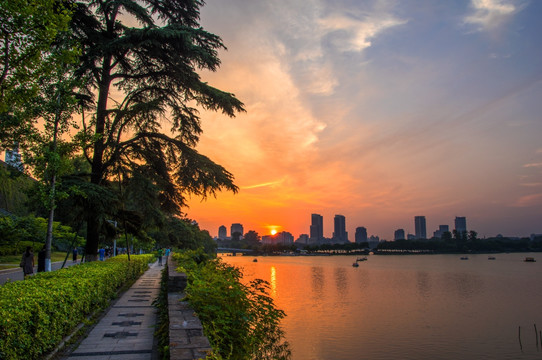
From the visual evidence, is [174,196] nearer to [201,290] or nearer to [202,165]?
[202,165]

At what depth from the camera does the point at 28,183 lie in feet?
49.7

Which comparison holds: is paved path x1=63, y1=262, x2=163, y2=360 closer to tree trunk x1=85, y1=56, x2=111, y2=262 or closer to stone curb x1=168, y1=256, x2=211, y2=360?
stone curb x1=168, y1=256, x2=211, y2=360

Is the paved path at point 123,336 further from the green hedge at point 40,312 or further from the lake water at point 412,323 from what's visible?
the lake water at point 412,323

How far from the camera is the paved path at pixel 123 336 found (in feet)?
22.4

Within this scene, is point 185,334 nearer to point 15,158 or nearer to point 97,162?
point 15,158

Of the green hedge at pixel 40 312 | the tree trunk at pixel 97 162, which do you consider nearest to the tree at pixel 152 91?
the tree trunk at pixel 97 162

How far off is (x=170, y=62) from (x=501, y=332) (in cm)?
3402

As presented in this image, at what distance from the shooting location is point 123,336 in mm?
8086

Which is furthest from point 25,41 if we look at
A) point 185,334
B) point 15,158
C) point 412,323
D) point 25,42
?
point 412,323

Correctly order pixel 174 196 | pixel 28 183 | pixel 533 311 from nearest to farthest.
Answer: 1. pixel 28 183
2. pixel 174 196
3. pixel 533 311

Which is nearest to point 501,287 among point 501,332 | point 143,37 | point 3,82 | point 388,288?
point 388,288

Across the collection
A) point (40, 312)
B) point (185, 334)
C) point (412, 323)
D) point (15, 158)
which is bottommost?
point (412, 323)

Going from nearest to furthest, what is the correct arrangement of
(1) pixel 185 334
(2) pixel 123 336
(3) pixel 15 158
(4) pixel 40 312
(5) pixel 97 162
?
1. (1) pixel 185 334
2. (4) pixel 40 312
3. (2) pixel 123 336
4. (3) pixel 15 158
5. (5) pixel 97 162

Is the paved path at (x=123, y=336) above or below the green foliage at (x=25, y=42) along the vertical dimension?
below
